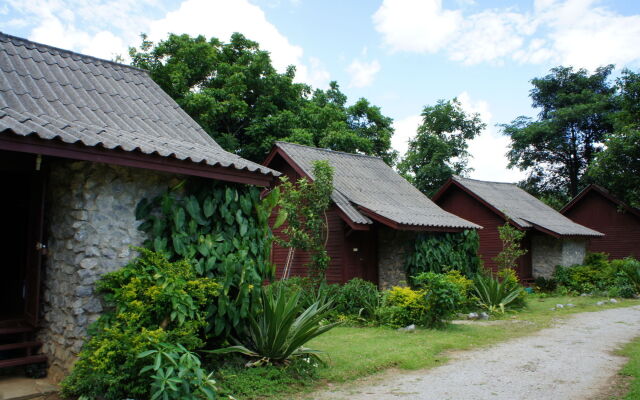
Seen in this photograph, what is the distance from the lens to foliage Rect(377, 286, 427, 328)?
32.7 feet

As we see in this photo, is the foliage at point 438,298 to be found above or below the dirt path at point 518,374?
above

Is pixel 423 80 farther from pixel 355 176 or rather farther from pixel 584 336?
pixel 584 336

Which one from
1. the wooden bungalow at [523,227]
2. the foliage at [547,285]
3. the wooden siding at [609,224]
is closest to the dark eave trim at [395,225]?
the wooden bungalow at [523,227]

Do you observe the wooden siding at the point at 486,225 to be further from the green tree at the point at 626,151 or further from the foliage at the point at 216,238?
the foliage at the point at 216,238

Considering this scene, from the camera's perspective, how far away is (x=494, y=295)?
12.6m

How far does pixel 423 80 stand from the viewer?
1502 cm

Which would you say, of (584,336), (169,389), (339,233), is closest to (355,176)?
(339,233)

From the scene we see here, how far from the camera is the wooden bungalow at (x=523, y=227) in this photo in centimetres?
1970

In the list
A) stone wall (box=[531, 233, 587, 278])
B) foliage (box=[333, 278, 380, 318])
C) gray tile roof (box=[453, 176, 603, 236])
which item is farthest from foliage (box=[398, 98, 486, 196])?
foliage (box=[333, 278, 380, 318])

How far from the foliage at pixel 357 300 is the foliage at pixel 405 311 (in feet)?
1.60

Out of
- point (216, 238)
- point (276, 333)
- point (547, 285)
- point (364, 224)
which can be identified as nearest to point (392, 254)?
point (364, 224)

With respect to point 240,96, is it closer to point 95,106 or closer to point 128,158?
point 95,106

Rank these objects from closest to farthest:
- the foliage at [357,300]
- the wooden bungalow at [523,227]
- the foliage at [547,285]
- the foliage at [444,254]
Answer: the foliage at [357,300]
the foliage at [444,254]
the foliage at [547,285]
the wooden bungalow at [523,227]

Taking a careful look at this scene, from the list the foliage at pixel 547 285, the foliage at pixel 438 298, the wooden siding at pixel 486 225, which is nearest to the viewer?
the foliage at pixel 438 298
